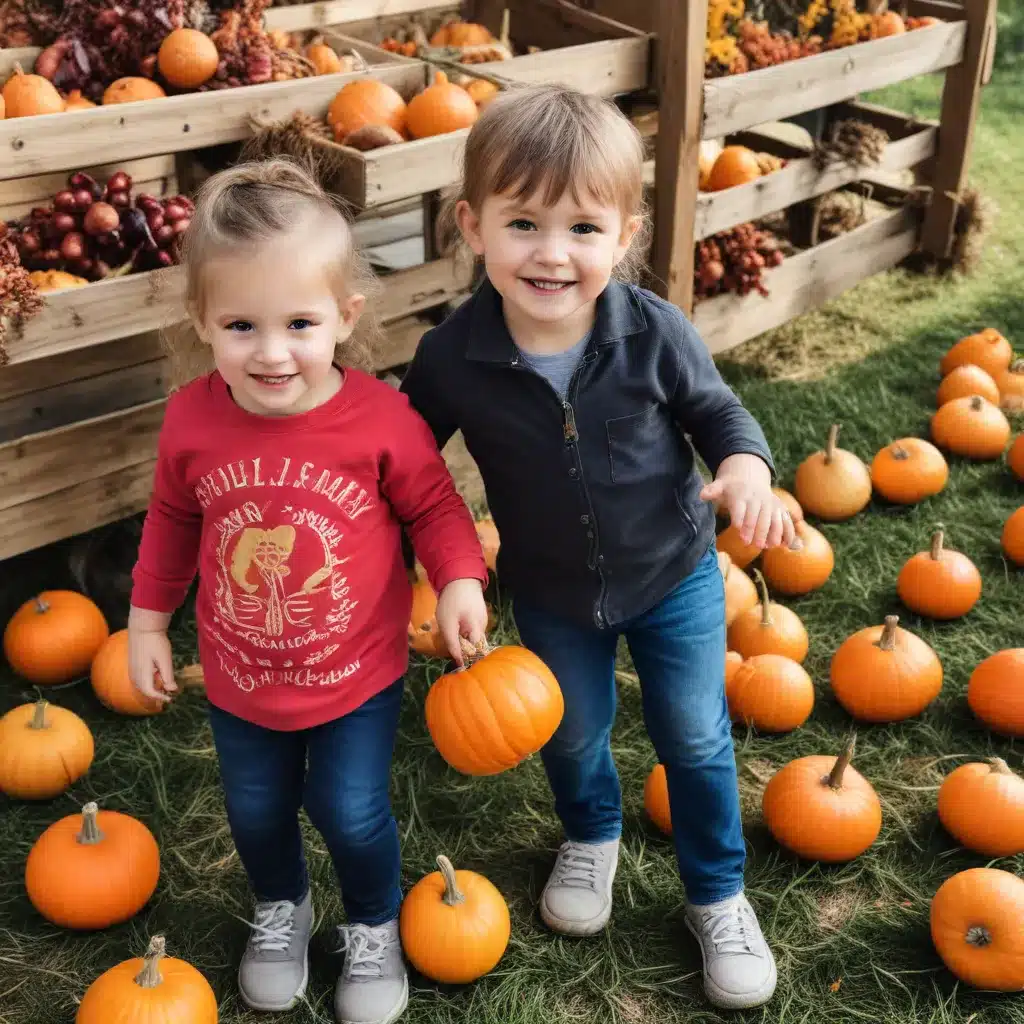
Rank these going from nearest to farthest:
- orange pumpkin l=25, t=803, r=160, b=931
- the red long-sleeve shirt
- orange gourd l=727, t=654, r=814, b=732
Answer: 1. the red long-sleeve shirt
2. orange pumpkin l=25, t=803, r=160, b=931
3. orange gourd l=727, t=654, r=814, b=732

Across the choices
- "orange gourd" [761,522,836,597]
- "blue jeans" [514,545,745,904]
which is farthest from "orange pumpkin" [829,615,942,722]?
"blue jeans" [514,545,745,904]

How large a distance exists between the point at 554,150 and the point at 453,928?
4.83 ft

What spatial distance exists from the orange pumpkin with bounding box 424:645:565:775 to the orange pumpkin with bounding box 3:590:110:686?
1.60 m

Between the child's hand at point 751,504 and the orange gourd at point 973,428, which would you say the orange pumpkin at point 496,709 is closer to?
the child's hand at point 751,504

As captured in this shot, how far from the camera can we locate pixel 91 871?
103 inches

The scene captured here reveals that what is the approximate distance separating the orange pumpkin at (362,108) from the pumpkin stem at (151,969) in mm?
2192

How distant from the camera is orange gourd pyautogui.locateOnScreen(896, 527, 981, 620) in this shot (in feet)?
11.7

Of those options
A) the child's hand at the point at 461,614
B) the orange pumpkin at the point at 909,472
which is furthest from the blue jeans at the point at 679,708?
the orange pumpkin at the point at 909,472

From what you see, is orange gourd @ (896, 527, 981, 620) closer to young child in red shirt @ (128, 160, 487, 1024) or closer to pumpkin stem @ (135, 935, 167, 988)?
young child in red shirt @ (128, 160, 487, 1024)

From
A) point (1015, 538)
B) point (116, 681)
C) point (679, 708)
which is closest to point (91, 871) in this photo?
point (116, 681)

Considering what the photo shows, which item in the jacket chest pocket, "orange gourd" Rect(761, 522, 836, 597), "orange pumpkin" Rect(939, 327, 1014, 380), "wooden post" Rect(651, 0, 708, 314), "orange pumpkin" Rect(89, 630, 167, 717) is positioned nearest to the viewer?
the jacket chest pocket

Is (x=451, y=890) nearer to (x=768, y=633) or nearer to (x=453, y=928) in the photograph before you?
(x=453, y=928)

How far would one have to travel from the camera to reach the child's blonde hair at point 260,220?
2.03 m

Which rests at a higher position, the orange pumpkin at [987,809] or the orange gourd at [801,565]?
the orange pumpkin at [987,809]
